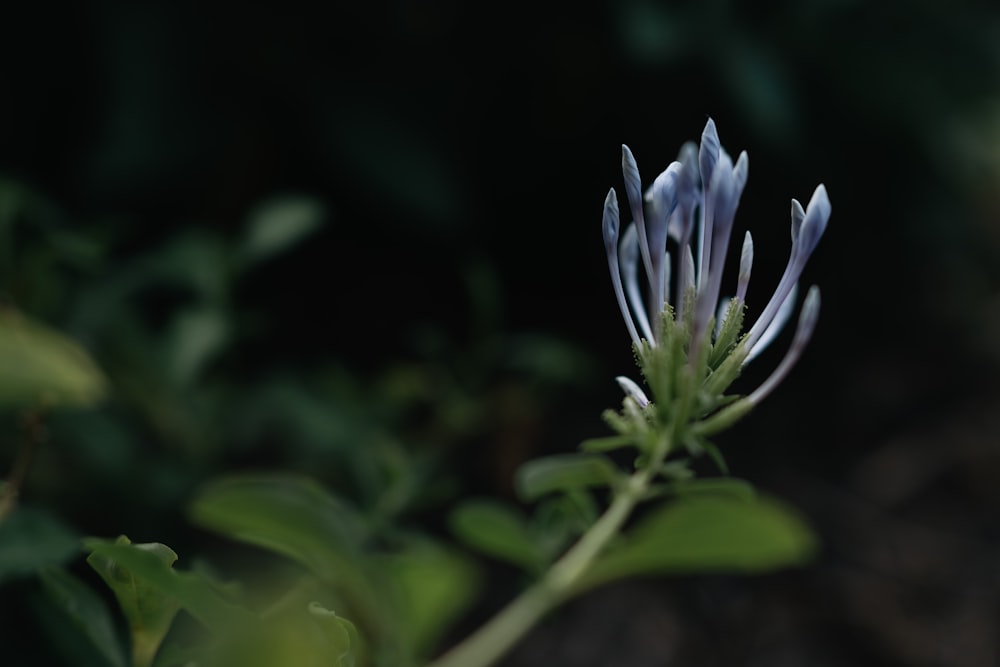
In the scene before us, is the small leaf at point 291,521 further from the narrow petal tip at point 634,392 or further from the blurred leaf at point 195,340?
the blurred leaf at point 195,340

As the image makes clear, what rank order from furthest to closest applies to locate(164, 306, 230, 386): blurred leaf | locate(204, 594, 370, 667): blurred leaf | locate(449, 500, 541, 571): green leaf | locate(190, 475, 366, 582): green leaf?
1. locate(164, 306, 230, 386): blurred leaf
2. locate(449, 500, 541, 571): green leaf
3. locate(190, 475, 366, 582): green leaf
4. locate(204, 594, 370, 667): blurred leaf

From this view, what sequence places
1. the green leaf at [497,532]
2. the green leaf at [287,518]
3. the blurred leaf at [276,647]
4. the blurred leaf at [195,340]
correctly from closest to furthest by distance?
the blurred leaf at [276,647]
the green leaf at [287,518]
the green leaf at [497,532]
the blurred leaf at [195,340]

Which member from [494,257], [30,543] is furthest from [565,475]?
[494,257]

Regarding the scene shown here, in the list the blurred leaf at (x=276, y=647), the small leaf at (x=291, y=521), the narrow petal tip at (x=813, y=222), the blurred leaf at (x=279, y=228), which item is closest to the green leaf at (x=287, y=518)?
the small leaf at (x=291, y=521)

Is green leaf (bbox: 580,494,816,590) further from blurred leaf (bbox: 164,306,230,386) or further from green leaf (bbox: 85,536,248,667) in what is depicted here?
blurred leaf (bbox: 164,306,230,386)

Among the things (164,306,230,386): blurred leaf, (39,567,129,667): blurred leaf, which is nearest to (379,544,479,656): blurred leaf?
(39,567,129,667): blurred leaf

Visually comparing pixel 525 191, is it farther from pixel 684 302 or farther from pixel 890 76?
pixel 684 302
